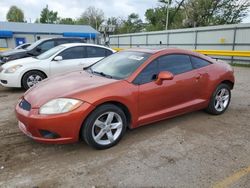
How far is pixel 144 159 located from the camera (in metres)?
3.45

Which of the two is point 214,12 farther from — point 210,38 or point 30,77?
point 30,77

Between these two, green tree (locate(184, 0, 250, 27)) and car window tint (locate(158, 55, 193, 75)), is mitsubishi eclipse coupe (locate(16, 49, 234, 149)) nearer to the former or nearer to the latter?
car window tint (locate(158, 55, 193, 75))

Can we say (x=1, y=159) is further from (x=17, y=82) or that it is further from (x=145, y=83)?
(x=17, y=82)

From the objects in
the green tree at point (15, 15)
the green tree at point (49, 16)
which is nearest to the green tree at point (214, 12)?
the green tree at point (49, 16)

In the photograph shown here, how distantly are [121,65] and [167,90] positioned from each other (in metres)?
0.92

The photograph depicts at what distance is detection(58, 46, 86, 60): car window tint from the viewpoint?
25.2ft

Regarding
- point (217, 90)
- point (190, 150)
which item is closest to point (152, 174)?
point (190, 150)

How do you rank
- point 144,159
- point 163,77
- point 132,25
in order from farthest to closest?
point 132,25, point 163,77, point 144,159

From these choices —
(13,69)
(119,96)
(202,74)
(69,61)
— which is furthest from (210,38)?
(119,96)

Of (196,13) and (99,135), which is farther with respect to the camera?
(196,13)

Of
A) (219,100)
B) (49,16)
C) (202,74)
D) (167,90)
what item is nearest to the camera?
(167,90)

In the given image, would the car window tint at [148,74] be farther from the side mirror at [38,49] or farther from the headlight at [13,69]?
the side mirror at [38,49]

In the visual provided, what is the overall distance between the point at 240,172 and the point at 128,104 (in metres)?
1.77

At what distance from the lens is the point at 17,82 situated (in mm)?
7211
